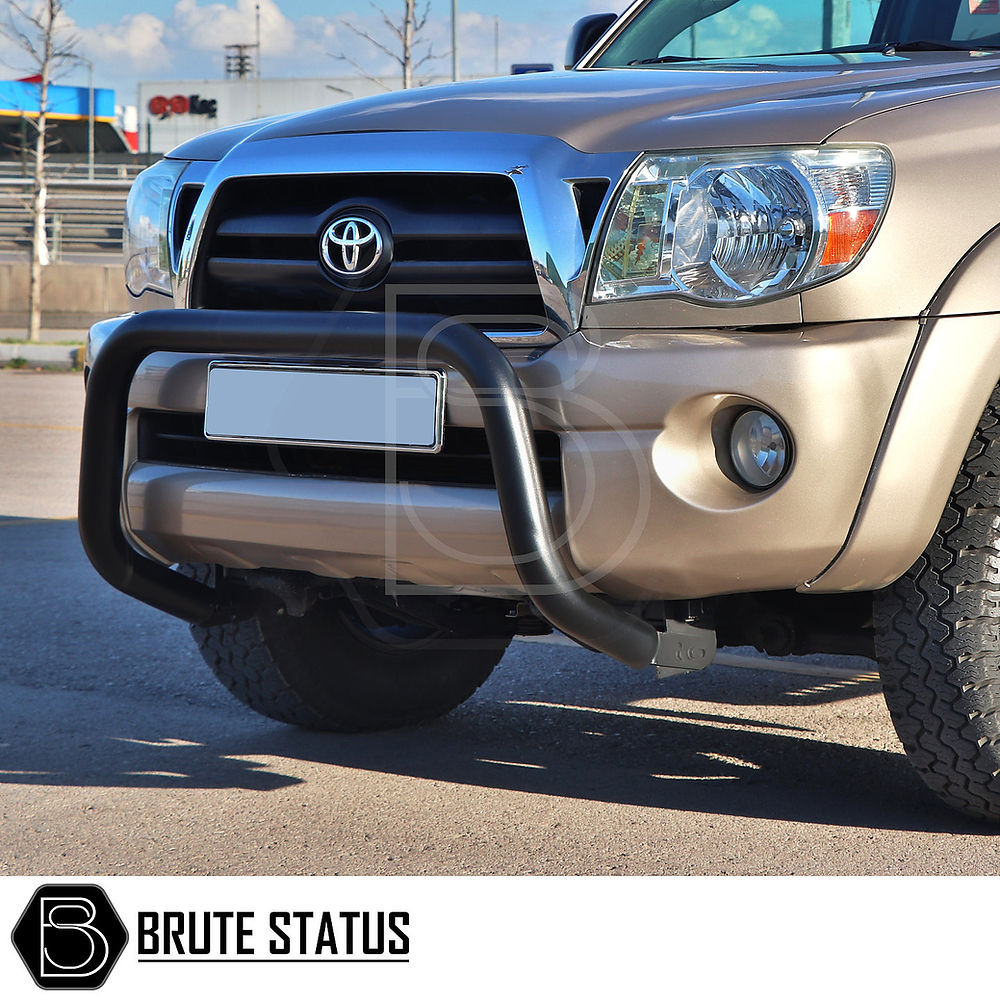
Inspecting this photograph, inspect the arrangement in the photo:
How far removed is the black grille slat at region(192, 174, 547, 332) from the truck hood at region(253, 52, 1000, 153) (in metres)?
0.12

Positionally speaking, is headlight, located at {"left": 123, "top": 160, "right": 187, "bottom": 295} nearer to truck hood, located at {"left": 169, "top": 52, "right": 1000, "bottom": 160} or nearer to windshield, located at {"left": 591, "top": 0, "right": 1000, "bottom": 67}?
truck hood, located at {"left": 169, "top": 52, "right": 1000, "bottom": 160}

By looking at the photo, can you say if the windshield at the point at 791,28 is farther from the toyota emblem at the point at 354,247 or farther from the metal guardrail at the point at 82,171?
the metal guardrail at the point at 82,171

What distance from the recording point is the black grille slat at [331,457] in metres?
2.54

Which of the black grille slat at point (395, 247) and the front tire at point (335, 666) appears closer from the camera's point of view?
the black grille slat at point (395, 247)

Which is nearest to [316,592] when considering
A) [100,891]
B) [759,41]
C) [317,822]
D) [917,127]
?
[317,822]

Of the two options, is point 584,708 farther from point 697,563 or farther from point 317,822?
point 697,563

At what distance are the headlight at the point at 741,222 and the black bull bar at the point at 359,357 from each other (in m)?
0.27

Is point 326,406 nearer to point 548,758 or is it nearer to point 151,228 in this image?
point 151,228

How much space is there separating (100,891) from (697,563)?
1.18 meters

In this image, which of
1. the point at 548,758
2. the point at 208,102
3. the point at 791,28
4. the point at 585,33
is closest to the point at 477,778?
the point at 548,758

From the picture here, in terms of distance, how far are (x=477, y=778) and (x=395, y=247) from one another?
52.0 inches

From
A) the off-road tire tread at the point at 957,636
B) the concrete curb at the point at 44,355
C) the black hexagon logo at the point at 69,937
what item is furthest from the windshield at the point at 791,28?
the concrete curb at the point at 44,355

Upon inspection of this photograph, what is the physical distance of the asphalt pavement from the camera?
2820 mm

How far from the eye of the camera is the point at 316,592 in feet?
10.4
